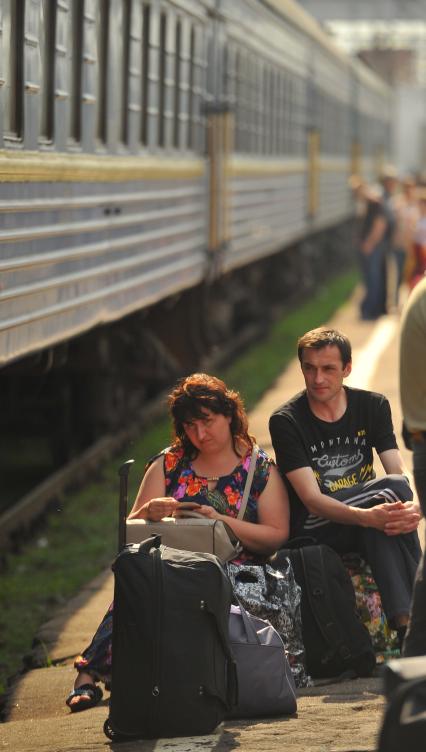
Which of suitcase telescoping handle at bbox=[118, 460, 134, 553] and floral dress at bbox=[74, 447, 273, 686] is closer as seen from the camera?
suitcase telescoping handle at bbox=[118, 460, 134, 553]

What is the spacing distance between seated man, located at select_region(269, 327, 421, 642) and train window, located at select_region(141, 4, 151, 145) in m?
5.07

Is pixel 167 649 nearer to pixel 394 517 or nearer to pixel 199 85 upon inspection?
pixel 394 517

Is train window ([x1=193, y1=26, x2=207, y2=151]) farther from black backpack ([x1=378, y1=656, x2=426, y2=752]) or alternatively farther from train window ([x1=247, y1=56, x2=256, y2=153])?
black backpack ([x1=378, y1=656, x2=426, y2=752])

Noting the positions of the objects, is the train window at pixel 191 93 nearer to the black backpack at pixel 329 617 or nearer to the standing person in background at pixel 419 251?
the standing person in background at pixel 419 251

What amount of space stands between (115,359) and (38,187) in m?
4.08

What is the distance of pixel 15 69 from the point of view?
23.9 feet

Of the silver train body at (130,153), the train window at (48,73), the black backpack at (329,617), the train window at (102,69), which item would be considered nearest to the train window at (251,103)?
the silver train body at (130,153)

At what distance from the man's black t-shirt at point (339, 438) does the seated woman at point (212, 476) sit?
14 centimetres

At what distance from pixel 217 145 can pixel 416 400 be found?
9.15 m

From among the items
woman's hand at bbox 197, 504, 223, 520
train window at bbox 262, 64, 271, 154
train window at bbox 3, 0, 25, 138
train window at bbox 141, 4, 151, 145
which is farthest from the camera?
train window at bbox 262, 64, 271, 154

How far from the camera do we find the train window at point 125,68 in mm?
9844

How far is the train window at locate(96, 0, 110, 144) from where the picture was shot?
918 centimetres

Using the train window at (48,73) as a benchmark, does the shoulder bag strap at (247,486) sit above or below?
below

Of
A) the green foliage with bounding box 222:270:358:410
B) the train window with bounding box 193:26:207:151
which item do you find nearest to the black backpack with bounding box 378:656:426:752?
the green foliage with bounding box 222:270:358:410
